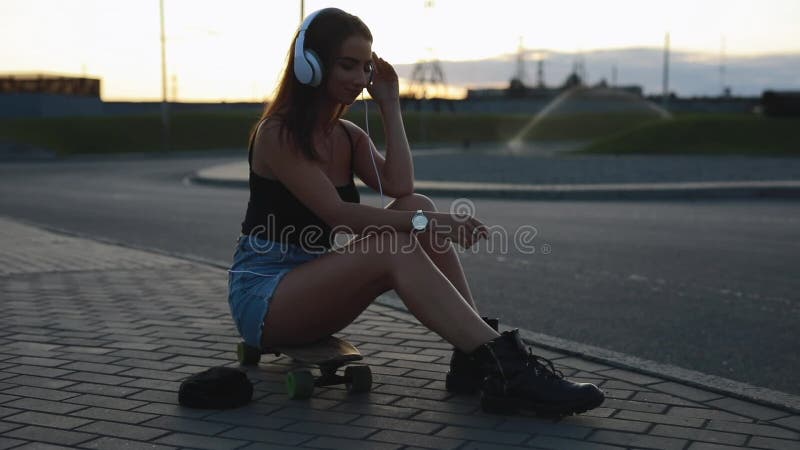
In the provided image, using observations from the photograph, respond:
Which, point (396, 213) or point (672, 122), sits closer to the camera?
point (396, 213)

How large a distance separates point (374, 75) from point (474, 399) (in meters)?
1.46

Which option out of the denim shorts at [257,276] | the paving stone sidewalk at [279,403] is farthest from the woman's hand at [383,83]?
the paving stone sidewalk at [279,403]

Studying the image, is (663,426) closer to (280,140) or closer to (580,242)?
(280,140)

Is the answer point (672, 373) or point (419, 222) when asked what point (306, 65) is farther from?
point (672, 373)

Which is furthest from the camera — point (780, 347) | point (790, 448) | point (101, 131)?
point (101, 131)

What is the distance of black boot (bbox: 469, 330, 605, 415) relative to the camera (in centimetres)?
363

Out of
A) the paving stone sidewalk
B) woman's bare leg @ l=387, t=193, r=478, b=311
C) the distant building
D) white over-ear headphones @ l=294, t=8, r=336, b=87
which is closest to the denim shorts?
the paving stone sidewalk

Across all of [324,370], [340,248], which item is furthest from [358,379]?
[340,248]

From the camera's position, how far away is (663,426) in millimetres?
3693

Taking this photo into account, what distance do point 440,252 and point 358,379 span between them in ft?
2.06

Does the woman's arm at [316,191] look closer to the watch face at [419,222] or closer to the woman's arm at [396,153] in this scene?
the watch face at [419,222]

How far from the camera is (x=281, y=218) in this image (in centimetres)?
412

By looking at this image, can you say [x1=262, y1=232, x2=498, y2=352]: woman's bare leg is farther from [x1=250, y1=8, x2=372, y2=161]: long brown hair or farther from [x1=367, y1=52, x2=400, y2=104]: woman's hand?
[x1=367, y1=52, x2=400, y2=104]: woman's hand

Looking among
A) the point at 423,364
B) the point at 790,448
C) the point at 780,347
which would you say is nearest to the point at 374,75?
the point at 423,364
